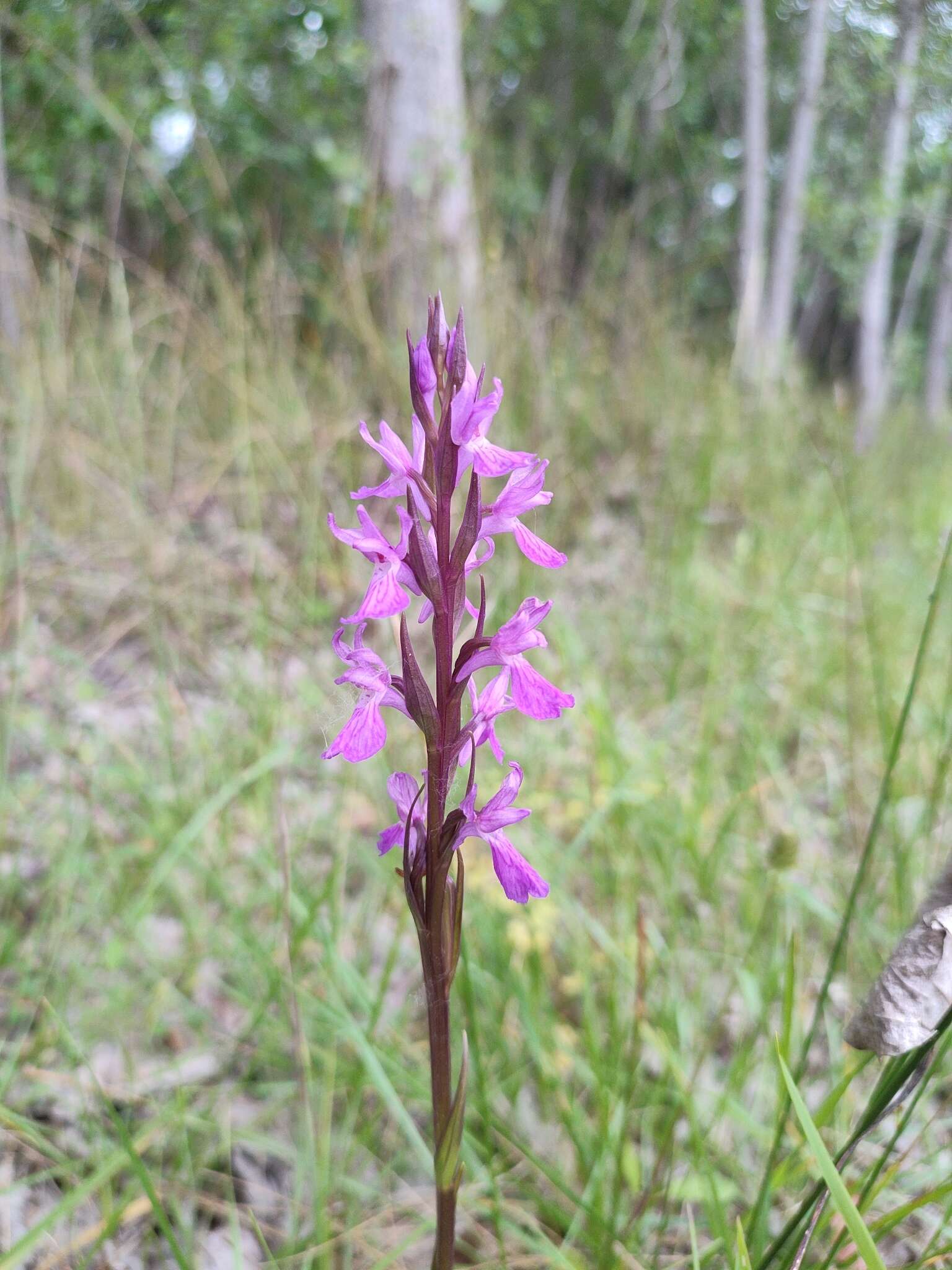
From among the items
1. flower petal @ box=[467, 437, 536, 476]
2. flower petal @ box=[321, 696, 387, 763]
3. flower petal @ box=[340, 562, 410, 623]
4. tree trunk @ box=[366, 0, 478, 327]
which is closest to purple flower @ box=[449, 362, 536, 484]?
flower petal @ box=[467, 437, 536, 476]

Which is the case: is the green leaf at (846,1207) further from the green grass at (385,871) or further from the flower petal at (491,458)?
the flower petal at (491,458)

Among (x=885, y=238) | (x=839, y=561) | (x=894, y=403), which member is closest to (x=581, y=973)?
(x=839, y=561)

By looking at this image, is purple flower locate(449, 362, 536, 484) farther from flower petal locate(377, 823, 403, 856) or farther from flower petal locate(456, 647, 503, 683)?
flower petal locate(377, 823, 403, 856)

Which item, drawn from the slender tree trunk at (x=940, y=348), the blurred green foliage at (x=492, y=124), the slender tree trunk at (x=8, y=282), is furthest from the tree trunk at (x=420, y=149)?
the slender tree trunk at (x=940, y=348)

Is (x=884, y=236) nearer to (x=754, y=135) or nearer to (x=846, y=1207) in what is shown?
(x=754, y=135)

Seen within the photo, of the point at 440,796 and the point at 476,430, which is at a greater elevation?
the point at 476,430

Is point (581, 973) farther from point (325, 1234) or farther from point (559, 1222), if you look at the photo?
point (325, 1234)

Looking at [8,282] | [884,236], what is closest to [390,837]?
[8,282]
